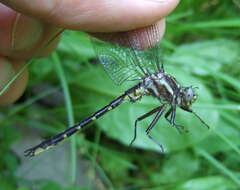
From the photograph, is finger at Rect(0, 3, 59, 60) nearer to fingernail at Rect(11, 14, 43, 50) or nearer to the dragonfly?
fingernail at Rect(11, 14, 43, 50)

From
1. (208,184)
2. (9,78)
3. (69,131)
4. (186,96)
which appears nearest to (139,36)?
(186,96)

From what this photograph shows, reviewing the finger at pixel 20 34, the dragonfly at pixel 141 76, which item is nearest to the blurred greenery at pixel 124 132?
the finger at pixel 20 34

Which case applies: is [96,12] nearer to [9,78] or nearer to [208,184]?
[9,78]

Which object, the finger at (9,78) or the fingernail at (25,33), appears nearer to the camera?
the fingernail at (25,33)

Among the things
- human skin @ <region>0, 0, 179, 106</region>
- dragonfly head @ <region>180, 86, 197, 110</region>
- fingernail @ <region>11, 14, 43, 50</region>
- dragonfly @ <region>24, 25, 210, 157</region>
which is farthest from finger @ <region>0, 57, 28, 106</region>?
dragonfly head @ <region>180, 86, 197, 110</region>

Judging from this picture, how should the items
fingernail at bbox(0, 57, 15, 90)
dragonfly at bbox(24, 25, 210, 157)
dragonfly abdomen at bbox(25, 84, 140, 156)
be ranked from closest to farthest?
1. dragonfly abdomen at bbox(25, 84, 140, 156)
2. dragonfly at bbox(24, 25, 210, 157)
3. fingernail at bbox(0, 57, 15, 90)

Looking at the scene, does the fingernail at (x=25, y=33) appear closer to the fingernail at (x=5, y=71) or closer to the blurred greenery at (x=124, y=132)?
the fingernail at (x=5, y=71)

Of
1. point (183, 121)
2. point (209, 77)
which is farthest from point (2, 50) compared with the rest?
point (209, 77)
